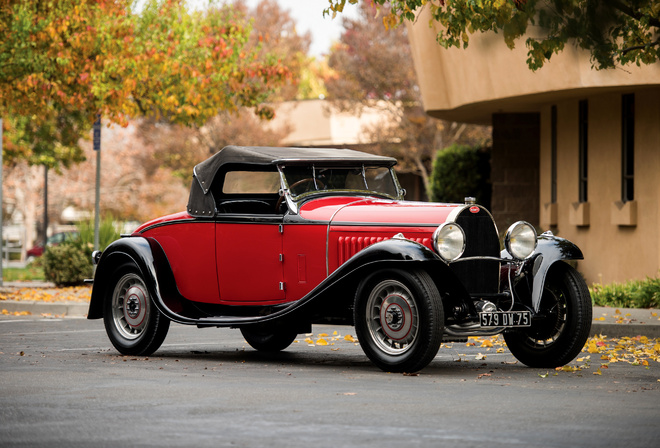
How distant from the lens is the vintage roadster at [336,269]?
29.2 feet

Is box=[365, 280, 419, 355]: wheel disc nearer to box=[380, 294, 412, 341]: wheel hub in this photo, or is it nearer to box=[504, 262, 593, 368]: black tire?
box=[380, 294, 412, 341]: wheel hub

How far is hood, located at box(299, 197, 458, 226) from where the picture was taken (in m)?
9.24

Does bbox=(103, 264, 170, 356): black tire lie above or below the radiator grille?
below

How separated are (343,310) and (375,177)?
5.94ft

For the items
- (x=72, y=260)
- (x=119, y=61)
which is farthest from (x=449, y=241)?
(x=72, y=260)

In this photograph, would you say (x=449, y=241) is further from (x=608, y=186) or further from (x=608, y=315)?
(x=608, y=186)

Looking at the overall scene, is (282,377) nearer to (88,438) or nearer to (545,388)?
(545,388)

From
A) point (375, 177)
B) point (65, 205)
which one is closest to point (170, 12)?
point (375, 177)

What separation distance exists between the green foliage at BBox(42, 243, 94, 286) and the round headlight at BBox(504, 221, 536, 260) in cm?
1233

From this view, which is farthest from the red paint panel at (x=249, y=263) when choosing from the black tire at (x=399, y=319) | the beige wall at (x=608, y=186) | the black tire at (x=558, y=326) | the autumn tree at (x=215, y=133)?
the autumn tree at (x=215, y=133)

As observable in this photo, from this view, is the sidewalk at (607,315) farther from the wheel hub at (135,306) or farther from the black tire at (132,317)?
the wheel hub at (135,306)

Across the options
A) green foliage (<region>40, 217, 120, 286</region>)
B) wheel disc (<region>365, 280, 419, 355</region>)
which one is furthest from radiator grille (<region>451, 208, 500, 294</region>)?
green foliage (<region>40, 217, 120, 286</region>)

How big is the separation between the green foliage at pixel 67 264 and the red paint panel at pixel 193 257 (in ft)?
32.4

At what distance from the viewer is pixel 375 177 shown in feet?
35.9
